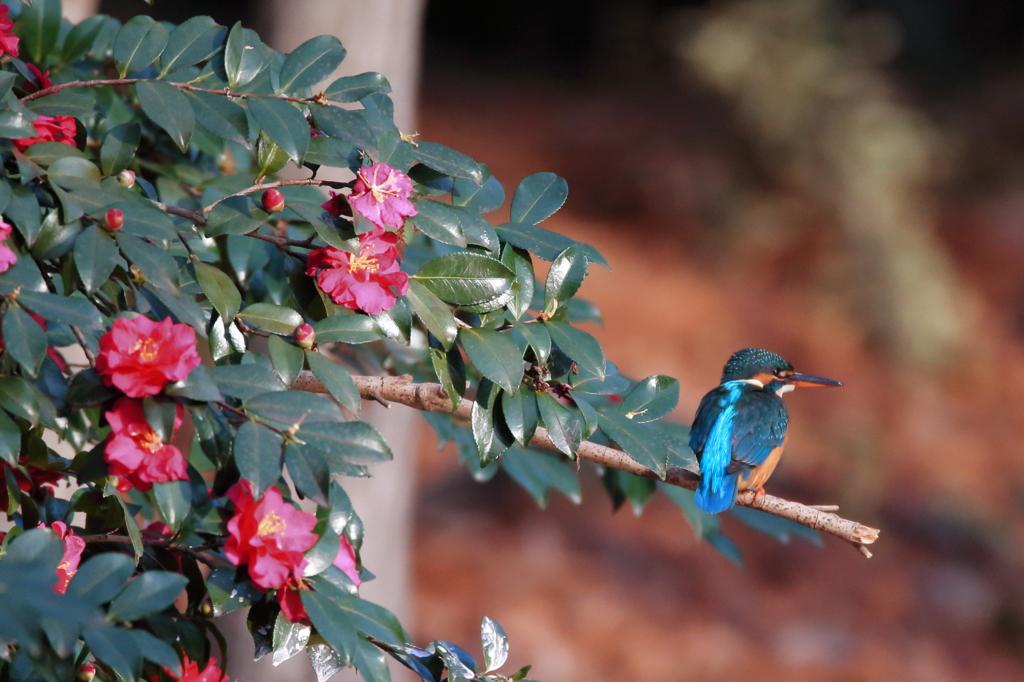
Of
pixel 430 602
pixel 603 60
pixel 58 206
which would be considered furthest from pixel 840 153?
pixel 58 206

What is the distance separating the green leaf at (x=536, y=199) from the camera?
1154mm

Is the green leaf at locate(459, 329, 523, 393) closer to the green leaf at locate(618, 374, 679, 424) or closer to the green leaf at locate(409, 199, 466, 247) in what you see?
the green leaf at locate(409, 199, 466, 247)

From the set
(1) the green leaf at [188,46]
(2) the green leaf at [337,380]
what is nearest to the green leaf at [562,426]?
(2) the green leaf at [337,380]

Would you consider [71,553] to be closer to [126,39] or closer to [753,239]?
[126,39]

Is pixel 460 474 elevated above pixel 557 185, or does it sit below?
below

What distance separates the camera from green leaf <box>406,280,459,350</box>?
3.31 feet

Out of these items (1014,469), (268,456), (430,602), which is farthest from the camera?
(1014,469)

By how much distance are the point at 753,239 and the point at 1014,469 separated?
8.01ft

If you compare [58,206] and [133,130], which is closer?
[58,206]

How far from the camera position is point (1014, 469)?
5.66 m

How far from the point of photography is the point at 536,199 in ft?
Result: 3.82

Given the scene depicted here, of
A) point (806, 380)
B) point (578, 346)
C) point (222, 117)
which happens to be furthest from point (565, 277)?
point (806, 380)

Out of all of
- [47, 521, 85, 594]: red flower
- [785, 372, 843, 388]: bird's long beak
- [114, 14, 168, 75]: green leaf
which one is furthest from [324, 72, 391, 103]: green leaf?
[785, 372, 843, 388]: bird's long beak

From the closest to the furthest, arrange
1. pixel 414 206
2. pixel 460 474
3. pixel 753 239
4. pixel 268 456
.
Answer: pixel 268 456 → pixel 414 206 → pixel 460 474 → pixel 753 239
